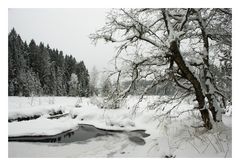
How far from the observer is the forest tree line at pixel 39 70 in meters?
2.62

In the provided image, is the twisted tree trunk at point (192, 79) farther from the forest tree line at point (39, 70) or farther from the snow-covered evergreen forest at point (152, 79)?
the forest tree line at point (39, 70)

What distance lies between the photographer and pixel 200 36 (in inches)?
126

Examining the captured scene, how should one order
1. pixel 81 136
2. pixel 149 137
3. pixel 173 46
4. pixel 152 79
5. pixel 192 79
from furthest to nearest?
pixel 81 136
pixel 149 137
pixel 152 79
pixel 192 79
pixel 173 46

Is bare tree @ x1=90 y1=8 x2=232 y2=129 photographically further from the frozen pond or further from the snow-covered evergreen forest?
the frozen pond

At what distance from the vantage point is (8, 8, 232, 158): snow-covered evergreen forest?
2.68m

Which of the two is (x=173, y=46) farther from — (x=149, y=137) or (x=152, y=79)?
(x=149, y=137)

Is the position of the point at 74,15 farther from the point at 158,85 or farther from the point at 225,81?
the point at 225,81

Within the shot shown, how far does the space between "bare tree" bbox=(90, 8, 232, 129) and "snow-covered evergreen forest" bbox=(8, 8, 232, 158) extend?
13 millimetres

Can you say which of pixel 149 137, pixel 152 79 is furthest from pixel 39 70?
pixel 149 137

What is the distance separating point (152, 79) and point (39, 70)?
1.58m

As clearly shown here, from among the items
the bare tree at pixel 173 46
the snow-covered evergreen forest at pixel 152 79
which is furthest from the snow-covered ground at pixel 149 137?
the bare tree at pixel 173 46

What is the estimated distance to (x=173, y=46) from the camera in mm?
2750

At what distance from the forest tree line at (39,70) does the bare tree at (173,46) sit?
21.0 inches

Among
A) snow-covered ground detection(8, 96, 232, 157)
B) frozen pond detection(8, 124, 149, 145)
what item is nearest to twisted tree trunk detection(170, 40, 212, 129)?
snow-covered ground detection(8, 96, 232, 157)
